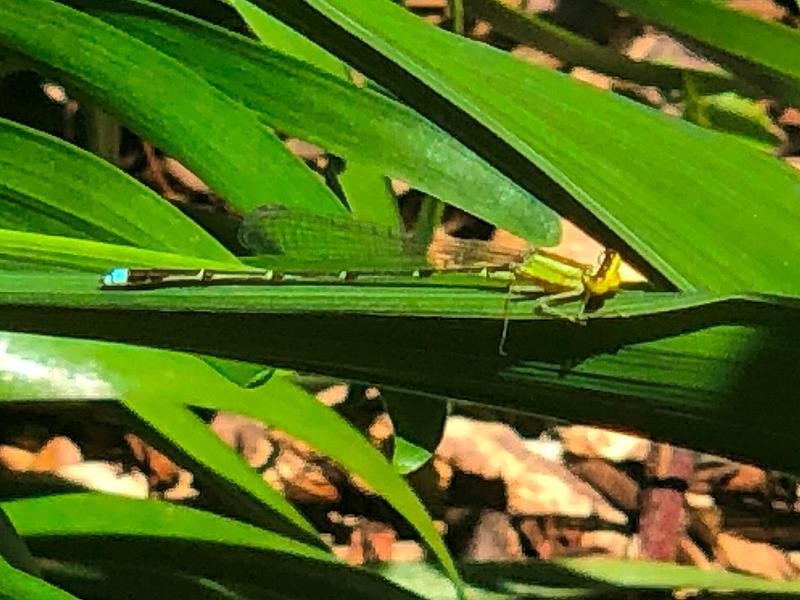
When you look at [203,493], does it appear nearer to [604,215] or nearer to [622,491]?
[622,491]

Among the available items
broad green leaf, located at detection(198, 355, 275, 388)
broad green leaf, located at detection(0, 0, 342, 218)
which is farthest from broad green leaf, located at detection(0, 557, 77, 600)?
broad green leaf, located at detection(0, 0, 342, 218)

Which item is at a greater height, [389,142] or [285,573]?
[389,142]

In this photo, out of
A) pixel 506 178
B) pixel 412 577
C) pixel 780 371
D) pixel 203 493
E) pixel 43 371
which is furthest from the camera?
pixel 203 493

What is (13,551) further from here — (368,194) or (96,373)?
(368,194)

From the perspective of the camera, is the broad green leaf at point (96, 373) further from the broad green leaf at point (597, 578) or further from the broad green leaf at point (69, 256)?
A: the broad green leaf at point (597, 578)

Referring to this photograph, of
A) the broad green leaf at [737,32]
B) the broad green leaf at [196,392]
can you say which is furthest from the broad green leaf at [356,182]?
the broad green leaf at [737,32]

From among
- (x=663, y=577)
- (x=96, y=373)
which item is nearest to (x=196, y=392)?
(x=96, y=373)

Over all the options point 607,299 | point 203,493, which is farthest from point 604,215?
point 203,493
